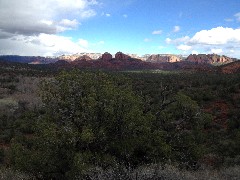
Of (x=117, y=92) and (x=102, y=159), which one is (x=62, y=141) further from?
(x=117, y=92)

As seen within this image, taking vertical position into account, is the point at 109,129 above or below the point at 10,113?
above

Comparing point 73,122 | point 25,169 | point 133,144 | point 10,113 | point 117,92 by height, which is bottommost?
point 10,113

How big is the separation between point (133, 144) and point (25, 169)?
4.01m

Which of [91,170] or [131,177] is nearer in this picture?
[131,177]

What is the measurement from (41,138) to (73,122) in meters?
1.26

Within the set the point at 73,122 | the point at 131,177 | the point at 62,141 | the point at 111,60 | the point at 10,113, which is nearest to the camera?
the point at 131,177

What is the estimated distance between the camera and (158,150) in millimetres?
12992

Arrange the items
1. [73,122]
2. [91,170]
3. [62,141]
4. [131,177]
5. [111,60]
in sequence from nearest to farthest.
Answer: [131,177]
[91,170]
[62,141]
[73,122]
[111,60]

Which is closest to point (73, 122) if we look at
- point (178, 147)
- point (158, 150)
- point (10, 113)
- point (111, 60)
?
point (158, 150)

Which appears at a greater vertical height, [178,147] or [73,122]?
[73,122]

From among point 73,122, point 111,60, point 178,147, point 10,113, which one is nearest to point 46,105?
point 73,122

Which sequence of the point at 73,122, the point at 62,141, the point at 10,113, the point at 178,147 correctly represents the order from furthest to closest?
1. the point at 10,113
2. the point at 178,147
3. the point at 73,122
4. the point at 62,141

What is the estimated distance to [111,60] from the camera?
193750mm

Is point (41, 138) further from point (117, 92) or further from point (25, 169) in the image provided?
point (117, 92)
